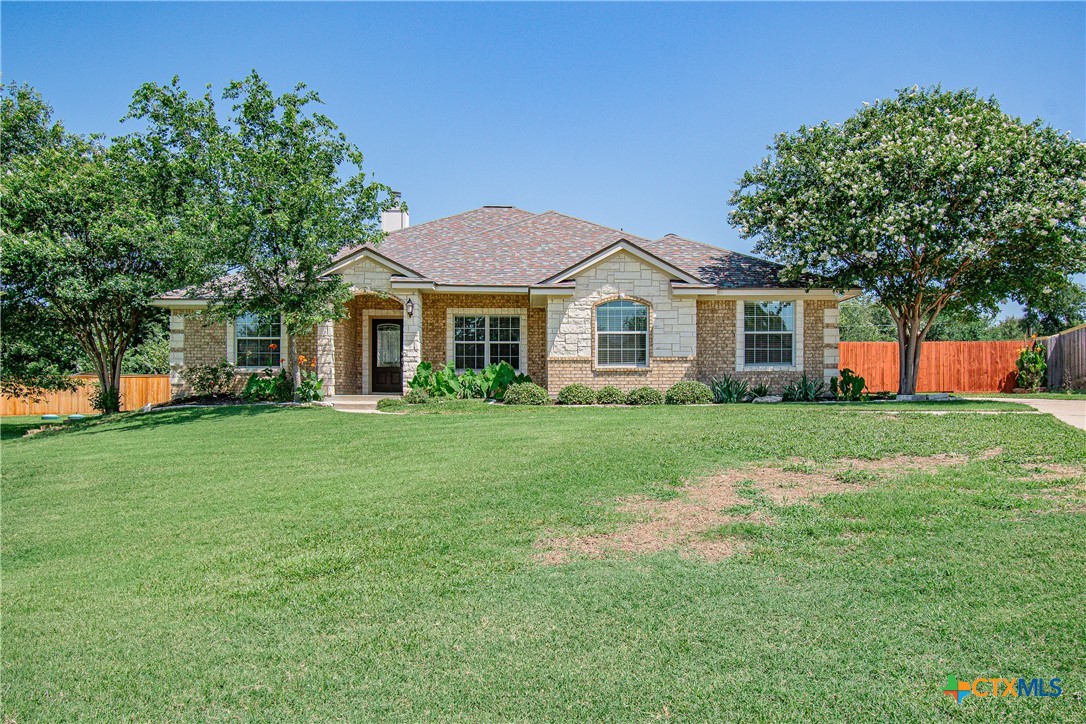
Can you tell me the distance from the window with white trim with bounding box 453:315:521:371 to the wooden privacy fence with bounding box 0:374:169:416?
43.6 feet

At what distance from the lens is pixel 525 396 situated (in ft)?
56.8

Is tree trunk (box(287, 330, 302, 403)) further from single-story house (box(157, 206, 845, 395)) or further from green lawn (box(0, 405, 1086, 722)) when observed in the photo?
green lawn (box(0, 405, 1086, 722))

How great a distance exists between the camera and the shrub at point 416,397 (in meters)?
17.1

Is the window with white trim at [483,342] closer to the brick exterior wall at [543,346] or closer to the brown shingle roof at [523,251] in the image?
the brick exterior wall at [543,346]

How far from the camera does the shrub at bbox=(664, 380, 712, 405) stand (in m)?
17.4

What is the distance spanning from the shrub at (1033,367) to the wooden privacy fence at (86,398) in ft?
103

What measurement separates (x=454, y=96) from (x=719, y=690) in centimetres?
1418

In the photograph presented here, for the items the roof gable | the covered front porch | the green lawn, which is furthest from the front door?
the green lawn

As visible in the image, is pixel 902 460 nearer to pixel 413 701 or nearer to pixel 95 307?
pixel 413 701

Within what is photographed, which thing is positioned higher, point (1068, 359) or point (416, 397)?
Answer: point (1068, 359)

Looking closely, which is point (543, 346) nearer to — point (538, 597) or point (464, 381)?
point (464, 381)

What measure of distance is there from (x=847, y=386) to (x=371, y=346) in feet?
46.3

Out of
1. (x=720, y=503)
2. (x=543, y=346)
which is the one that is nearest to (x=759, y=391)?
(x=543, y=346)

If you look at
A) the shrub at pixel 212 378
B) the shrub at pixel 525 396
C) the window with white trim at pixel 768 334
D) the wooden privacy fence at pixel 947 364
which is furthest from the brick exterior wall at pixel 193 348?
the wooden privacy fence at pixel 947 364
